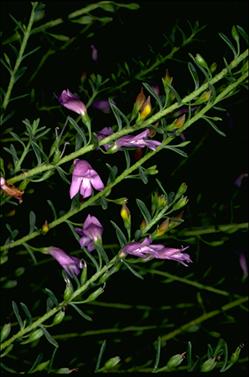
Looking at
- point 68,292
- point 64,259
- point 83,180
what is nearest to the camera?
point 68,292

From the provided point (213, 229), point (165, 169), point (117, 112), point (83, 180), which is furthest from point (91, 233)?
point (165, 169)

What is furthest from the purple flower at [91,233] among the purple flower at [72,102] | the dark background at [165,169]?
the dark background at [165,169]

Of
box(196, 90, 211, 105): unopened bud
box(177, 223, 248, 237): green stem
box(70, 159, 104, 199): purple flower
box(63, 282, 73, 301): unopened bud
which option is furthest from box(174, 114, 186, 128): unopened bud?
box(177, 223, 248, 237): green stem

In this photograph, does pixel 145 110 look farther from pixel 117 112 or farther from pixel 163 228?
pixel 163 228

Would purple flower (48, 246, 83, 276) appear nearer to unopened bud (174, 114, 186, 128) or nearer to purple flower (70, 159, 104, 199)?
purple flower (70, 159, 104, 199)

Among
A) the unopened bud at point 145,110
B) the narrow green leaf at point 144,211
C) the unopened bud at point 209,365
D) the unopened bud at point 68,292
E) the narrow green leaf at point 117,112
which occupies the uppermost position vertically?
the narrow green leaf at point 117,112

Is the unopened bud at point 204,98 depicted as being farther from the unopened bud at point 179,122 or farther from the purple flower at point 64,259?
the purple flower at point 64,259

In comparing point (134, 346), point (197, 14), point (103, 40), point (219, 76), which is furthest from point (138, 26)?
point (219, 76)
